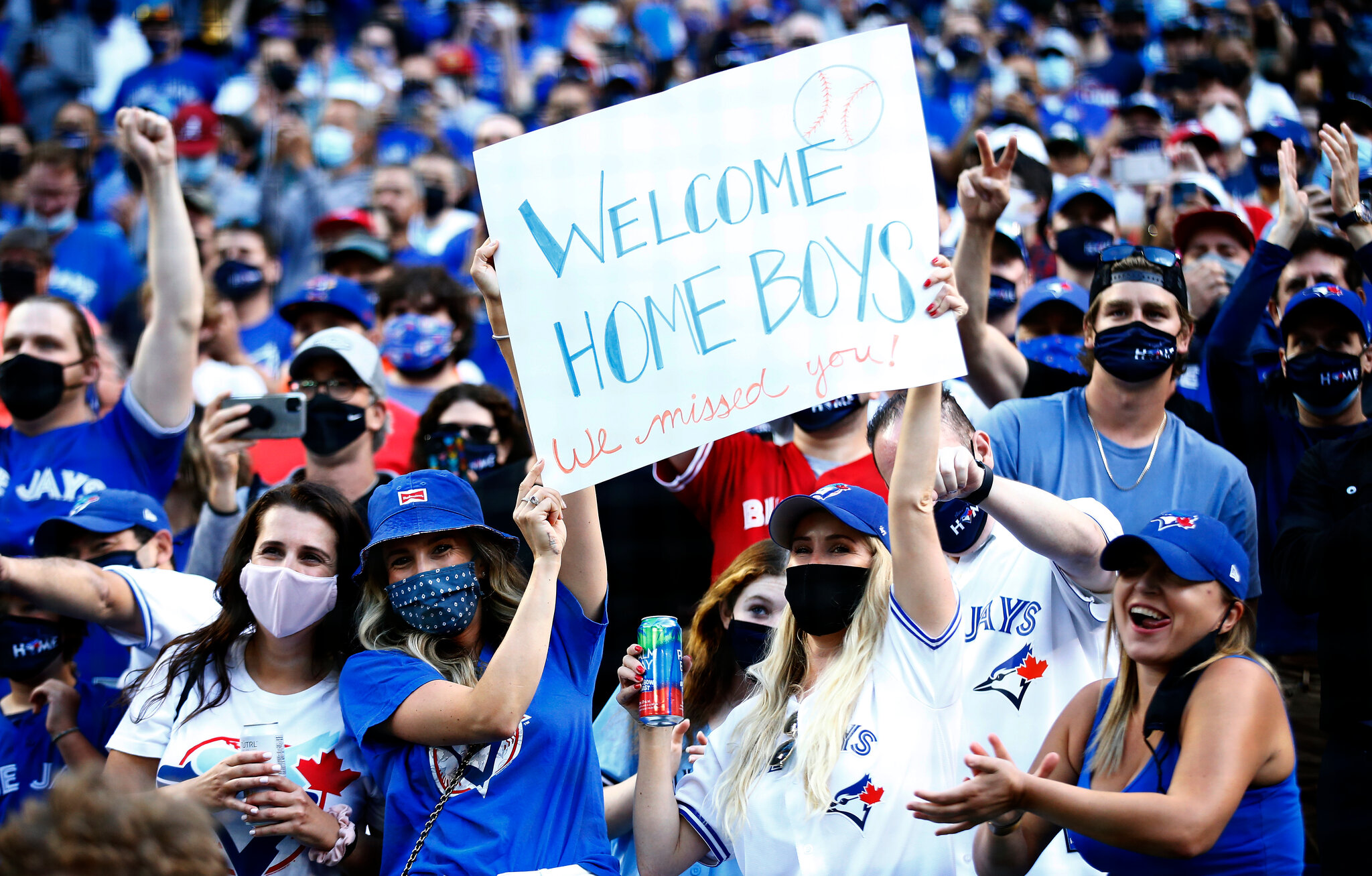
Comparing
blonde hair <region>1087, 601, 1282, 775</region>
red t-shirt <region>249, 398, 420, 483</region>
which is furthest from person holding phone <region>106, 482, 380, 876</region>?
blonde hair <region>1087, 601, 1282, 775</region>

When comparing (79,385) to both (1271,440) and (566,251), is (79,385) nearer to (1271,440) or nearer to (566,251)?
(566,251)

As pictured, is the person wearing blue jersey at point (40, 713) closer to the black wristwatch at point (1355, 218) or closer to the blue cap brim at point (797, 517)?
the blue cap brim at point (797, 517)

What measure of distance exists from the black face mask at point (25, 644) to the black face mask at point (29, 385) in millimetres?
787

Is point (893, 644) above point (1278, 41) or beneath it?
beneath

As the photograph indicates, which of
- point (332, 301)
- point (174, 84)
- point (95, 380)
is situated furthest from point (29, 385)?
point (174, 84)

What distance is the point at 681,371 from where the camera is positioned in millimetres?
2955

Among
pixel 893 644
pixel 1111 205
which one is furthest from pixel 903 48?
pixel 1111 205

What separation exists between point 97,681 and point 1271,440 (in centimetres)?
321

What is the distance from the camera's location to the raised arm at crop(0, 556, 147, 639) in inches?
119

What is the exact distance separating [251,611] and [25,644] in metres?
0.72

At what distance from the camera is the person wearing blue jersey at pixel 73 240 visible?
21.0 ft

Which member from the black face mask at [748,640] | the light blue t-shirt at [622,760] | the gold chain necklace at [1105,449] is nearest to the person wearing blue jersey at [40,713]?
the light blue t-shirt at [622,760]

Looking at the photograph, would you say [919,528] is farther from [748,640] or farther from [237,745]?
[237,745]

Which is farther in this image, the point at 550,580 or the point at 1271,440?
the point at 1271,440
